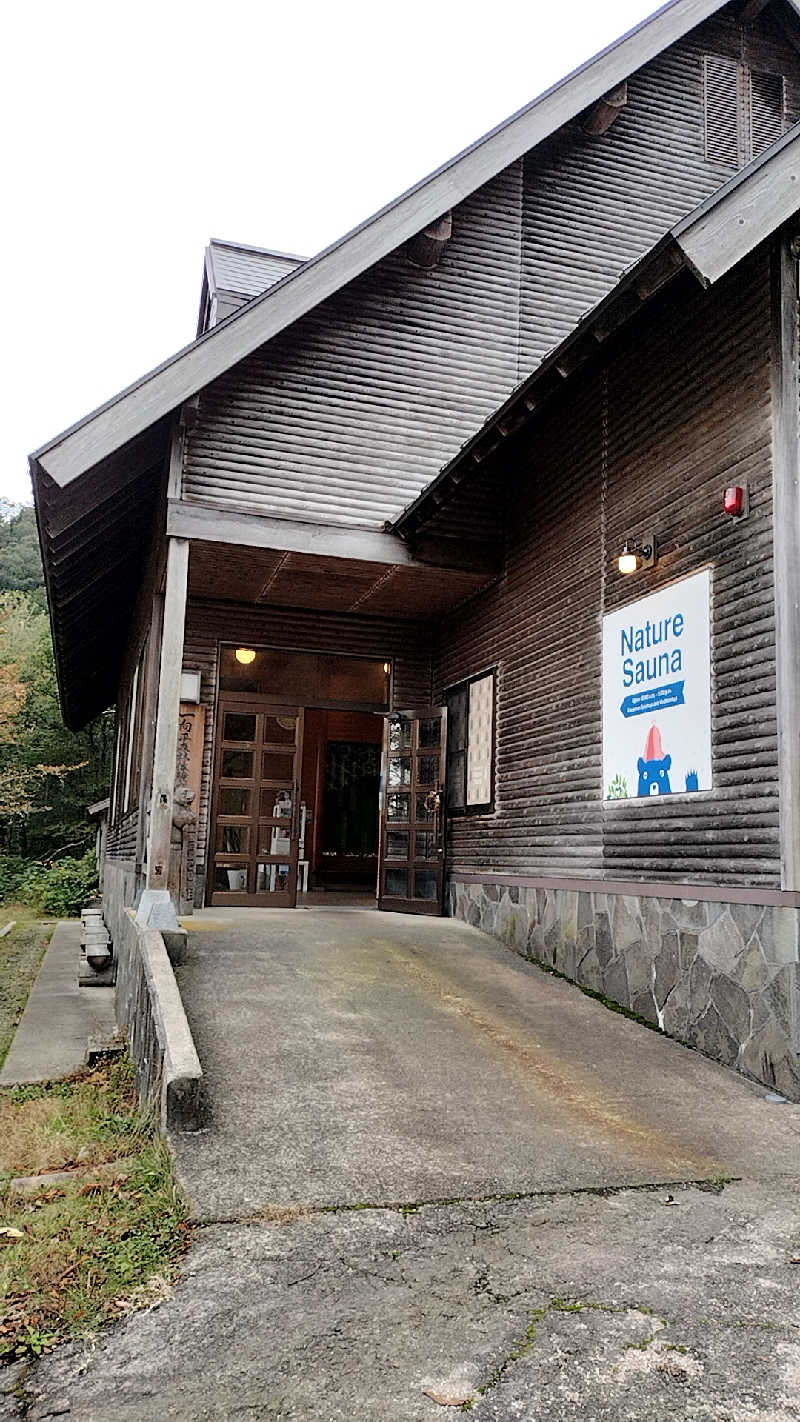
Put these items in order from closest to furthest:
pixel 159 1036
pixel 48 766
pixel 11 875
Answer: pixel 159 1036 < pixel 11 875 < pixel 48 766

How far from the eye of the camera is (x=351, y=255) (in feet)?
27.7

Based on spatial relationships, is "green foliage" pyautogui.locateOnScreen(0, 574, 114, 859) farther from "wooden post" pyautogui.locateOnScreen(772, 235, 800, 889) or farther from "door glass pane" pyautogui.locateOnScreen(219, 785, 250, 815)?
"wooden post" pyautogui.locateOnScreen(772, 235, 800, 889)

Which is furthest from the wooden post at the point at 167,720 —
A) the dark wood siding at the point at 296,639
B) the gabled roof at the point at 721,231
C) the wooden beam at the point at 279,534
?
the gabled roof at the point at 721,231

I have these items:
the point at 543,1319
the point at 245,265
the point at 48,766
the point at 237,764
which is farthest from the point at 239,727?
the point at 48,766

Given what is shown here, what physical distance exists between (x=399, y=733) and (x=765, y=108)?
287 inches

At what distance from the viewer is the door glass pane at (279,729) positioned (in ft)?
36.7

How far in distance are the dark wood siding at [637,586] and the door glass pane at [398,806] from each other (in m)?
0.64

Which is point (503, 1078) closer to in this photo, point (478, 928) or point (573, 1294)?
point (573, 1294)

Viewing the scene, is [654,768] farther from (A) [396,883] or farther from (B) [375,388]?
(B) [375,388]

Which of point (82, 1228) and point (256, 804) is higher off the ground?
point (256, 804)

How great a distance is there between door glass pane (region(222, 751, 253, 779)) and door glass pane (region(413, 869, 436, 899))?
203cm

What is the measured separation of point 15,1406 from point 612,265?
34.2 ft

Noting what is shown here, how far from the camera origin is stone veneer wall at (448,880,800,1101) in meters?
5.50

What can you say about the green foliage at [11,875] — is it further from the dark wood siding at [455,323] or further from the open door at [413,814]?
the dark wood siding at [455,323]
